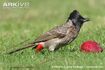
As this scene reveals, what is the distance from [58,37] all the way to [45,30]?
4.11 meters

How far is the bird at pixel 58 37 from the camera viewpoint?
13031 mm

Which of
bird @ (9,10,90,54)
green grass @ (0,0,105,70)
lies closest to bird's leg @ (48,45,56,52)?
bird @ (9,10,90,54)

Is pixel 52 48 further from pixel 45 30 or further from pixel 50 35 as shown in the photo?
pixel 45 30

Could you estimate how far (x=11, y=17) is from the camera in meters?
22.2

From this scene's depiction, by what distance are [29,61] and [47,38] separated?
149 centimetres

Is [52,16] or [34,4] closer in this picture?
[52,16]

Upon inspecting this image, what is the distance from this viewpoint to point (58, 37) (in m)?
13.2

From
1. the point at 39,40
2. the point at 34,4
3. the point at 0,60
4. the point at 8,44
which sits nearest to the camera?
the point at 0,60

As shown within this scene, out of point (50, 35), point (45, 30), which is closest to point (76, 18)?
point (50, 35)

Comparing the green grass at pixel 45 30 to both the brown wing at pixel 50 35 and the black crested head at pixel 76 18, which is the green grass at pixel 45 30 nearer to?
the brown wing at pixel 50 35

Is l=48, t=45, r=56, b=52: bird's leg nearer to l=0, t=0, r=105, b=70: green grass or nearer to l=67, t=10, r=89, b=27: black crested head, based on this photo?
l=0, t=0, r=105, b=70: green grass

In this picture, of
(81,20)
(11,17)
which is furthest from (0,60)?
(11,17)

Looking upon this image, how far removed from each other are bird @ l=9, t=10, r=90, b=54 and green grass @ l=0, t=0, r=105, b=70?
0.51ft

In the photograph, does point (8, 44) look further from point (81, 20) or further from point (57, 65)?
point (57, 65)
